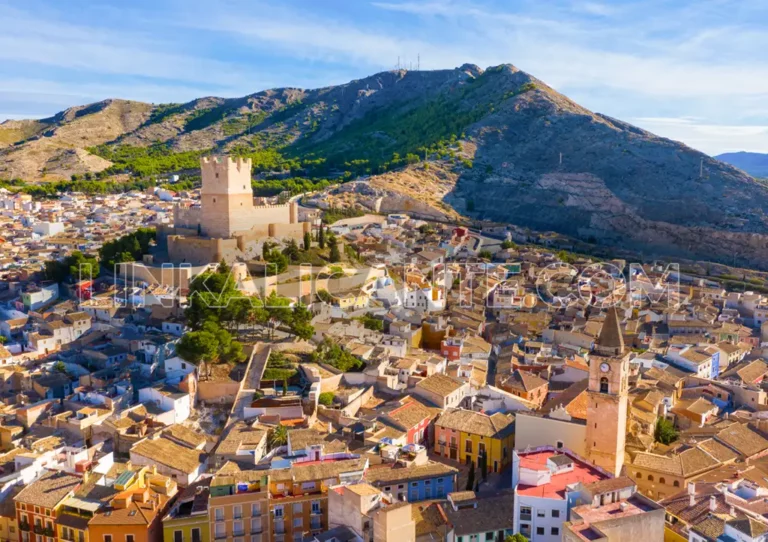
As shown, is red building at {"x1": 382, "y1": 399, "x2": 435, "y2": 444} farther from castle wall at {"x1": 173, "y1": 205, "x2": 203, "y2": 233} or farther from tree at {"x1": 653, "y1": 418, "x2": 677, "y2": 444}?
castle wall at {"x1": 173, "y1": 205, "x2": 203, "y2": 233}

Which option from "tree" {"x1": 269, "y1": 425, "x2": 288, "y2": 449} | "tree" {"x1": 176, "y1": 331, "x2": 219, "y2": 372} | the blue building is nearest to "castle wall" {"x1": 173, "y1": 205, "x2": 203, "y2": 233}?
"tree" {"x1": 176, "y1": 331, "x2": 219, "y2": 372}

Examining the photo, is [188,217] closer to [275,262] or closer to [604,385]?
[275,262]

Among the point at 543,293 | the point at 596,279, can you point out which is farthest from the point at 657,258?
the point at 543,293

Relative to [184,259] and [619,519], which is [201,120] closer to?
[184,259]

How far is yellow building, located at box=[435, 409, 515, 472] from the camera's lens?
15820mm

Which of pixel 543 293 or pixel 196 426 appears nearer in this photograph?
pixel 196 426

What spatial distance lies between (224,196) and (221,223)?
3.42ft

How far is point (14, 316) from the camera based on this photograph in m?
24.8

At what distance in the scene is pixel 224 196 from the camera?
26047 millimetres

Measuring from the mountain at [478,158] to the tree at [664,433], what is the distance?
3748cm

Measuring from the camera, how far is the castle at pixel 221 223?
25761 mm

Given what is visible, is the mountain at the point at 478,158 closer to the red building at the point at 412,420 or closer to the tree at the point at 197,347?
the tree at the point at 197,347

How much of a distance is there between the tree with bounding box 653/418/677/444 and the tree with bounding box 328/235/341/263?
47.5ft

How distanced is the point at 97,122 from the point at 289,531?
100 m
